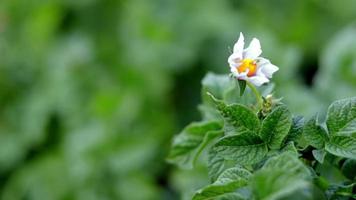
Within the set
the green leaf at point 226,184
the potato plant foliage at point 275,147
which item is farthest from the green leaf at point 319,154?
the green leaf at point 226,184

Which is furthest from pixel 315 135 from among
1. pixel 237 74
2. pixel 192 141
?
pixel 192 141

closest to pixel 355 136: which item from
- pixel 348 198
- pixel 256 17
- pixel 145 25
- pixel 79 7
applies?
pixel 348 198

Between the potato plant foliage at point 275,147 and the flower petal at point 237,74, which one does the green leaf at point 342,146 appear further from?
the flower petal at point 237,74

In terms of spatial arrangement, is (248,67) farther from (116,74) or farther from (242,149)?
(116,74)

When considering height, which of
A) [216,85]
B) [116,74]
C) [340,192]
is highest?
[116,74]

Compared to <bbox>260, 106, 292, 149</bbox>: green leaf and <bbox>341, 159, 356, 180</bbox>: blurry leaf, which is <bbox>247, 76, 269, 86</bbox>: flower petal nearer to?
<bbox>260, 106, 292, 149</bbox>: green leaf

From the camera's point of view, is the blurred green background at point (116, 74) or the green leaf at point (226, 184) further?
the blurred green background at point (116, 74)
